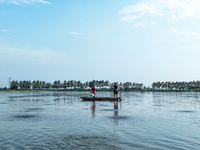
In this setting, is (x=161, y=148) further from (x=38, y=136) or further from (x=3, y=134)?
(x=3, y=134)

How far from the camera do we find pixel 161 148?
7.94 m

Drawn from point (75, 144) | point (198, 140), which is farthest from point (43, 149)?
point (198, 140)

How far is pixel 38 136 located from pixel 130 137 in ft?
14.8

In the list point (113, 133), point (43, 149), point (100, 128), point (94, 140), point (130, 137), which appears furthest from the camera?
point (100, 128)

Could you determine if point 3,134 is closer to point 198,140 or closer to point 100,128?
point 100,128

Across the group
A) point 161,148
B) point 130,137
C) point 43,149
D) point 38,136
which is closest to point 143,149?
point 161,148

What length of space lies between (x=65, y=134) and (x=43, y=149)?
250 centimetres

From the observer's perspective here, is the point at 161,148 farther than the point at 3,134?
No

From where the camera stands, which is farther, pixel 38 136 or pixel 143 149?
pixel 38 136

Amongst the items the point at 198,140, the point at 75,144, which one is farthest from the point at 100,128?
the point at 198,140

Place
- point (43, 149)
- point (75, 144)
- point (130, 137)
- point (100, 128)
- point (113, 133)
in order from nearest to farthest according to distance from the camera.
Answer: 1. point (43, 149)
2. point (75, 144)
3. point (130, 137)
4. point (113, 133)
5. point (100, 128)

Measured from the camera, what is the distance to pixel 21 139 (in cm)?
922

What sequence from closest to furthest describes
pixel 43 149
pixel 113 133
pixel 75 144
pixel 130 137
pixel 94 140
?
pixel 43 149, pixel 75 144, pixel 94 140, pixel 130 137, pixel 113 133

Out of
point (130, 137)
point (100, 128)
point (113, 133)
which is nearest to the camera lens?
point (130, 137)
